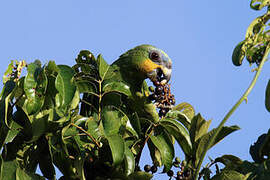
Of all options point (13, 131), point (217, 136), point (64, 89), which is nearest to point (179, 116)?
point (217, 136)

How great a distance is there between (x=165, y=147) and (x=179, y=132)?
14 centimetres

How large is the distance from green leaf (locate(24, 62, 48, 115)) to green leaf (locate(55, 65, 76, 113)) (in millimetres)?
81

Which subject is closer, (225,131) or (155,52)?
(225,131)

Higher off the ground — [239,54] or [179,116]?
[239,54]

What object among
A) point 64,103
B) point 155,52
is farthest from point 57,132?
point 155,52

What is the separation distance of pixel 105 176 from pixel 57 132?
37 cm

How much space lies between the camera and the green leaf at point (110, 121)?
2.91 m

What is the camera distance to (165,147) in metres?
3.13

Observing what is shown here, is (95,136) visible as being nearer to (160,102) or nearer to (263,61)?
(160,102)

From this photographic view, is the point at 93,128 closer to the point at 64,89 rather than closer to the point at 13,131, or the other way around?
the point at 64,89

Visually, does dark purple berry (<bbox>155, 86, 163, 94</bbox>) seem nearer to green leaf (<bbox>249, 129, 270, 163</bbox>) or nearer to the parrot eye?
green leaf (<bbox>249, 129, 270, 163</bbox>)

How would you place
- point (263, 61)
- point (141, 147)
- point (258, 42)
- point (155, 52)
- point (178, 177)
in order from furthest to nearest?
point (155, 52) < point (141, 147) < point (178, 177) < point (258, 42) < point (263, 61)

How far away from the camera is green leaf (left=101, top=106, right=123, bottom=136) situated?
2912 millimetres

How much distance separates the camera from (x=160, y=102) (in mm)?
3258
